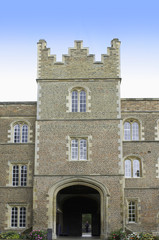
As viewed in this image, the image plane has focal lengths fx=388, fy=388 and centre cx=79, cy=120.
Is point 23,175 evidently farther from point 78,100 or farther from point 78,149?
point 78,100

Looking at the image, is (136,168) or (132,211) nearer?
(132,211)

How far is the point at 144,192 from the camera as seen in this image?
90.1 feet

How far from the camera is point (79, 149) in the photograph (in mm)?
26734

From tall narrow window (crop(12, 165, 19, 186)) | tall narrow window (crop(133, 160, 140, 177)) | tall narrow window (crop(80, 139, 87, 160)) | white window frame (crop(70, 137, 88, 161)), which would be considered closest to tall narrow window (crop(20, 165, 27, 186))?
tall narrow window (crop(12, 165, 19, 186))

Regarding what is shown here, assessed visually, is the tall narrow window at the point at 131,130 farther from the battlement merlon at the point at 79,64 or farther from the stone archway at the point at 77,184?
the stone archway at the point at 77,184

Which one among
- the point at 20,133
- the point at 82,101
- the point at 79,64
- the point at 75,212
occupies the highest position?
the point at 79,64

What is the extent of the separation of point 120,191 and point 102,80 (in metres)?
8.01

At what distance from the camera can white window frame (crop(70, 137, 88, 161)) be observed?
2662 centimetres

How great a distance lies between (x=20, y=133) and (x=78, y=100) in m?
4.97

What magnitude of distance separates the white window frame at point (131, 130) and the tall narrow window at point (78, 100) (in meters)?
3.60

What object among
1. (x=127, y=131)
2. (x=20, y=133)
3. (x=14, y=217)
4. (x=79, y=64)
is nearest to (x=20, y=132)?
(x=20, y=133)

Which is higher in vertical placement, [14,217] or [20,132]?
[20,132]

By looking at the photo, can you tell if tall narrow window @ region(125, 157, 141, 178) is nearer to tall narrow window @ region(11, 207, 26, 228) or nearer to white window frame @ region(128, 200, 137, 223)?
white window frame @ region(128, 200, 137, 223)

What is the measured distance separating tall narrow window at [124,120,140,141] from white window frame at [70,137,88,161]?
3.55 meters
